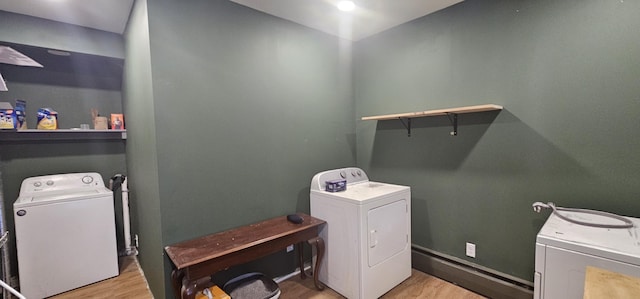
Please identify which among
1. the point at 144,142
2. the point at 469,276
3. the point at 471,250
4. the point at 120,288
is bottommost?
the point at 120,288

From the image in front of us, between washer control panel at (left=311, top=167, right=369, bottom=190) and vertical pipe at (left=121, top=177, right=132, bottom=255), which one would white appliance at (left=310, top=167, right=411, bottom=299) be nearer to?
washer control panel at (left=311, top=167, right=369, bottom=190)

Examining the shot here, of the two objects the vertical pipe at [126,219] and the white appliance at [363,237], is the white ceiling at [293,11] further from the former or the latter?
the vertical pipe at [126,219]

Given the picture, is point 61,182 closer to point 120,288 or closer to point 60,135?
point 60,135

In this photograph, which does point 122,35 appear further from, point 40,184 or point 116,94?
point 40,184

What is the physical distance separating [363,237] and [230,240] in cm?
98

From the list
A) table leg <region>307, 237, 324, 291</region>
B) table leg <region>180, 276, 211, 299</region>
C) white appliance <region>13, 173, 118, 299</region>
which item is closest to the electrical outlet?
table leg <region>307, 237, 324, 291</region>

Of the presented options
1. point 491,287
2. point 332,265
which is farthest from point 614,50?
point 332,265

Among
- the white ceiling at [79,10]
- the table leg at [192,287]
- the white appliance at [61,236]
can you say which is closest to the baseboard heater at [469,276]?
the table leg at [192,287]

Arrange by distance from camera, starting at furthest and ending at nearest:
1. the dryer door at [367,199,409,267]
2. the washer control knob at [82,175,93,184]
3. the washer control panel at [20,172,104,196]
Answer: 1. the washer control knob at [82,175,93,184]
2. the washer control panel at [20,172,104,196]
3. the dryer door at [367,199,409,267]

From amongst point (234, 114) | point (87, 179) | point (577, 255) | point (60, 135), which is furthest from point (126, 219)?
point (577, 255)

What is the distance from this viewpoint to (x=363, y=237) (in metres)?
2.05

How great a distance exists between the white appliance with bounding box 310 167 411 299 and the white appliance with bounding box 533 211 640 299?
100cm

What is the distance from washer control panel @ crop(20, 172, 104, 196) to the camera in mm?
2574

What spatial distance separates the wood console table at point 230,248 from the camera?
161 centimetres
